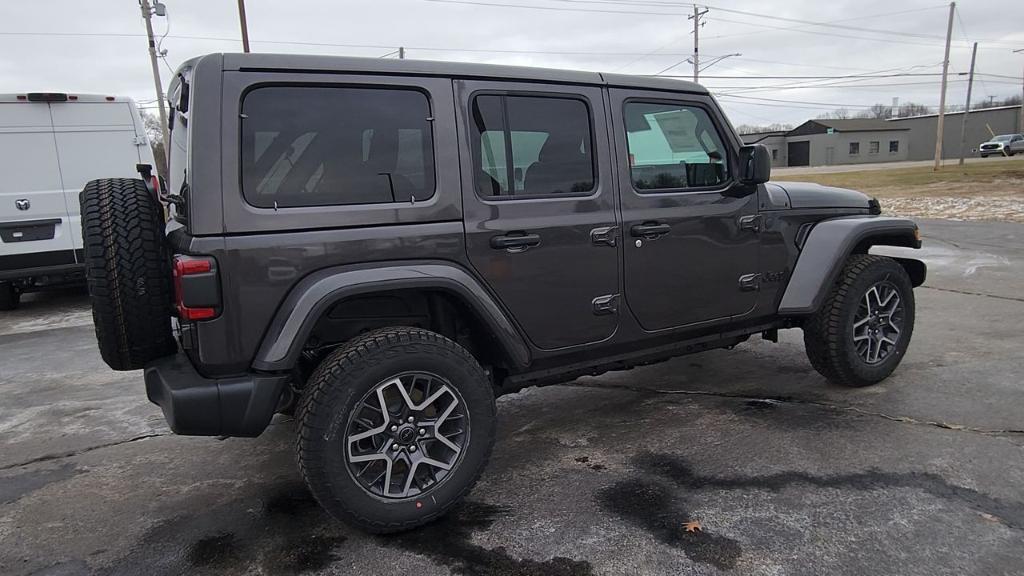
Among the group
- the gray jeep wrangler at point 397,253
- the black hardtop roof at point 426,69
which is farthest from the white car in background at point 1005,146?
the black hardtop roof at point 426,69

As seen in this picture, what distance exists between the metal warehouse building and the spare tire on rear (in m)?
65.9

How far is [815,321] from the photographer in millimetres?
4172

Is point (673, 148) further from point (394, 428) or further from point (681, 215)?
point (394, 428)

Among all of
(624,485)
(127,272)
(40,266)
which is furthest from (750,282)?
(40,266)

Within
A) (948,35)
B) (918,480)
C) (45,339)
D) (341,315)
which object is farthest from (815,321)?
(948,35)

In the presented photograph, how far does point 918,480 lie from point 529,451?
75.1 inches

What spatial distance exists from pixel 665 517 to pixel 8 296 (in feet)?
30.4

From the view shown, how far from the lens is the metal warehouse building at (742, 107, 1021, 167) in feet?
203

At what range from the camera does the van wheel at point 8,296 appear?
27.6 ft

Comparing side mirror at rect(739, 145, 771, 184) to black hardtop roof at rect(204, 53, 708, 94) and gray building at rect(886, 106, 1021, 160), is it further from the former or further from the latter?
gray building at rect(886, 106, 1021, 160)

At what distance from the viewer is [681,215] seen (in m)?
3.53

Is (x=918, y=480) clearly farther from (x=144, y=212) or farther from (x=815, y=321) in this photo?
(x=144, y=212)

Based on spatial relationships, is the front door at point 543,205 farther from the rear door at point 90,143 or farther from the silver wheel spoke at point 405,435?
the rear door at point 90,143

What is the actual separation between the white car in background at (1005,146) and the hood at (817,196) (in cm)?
5256
